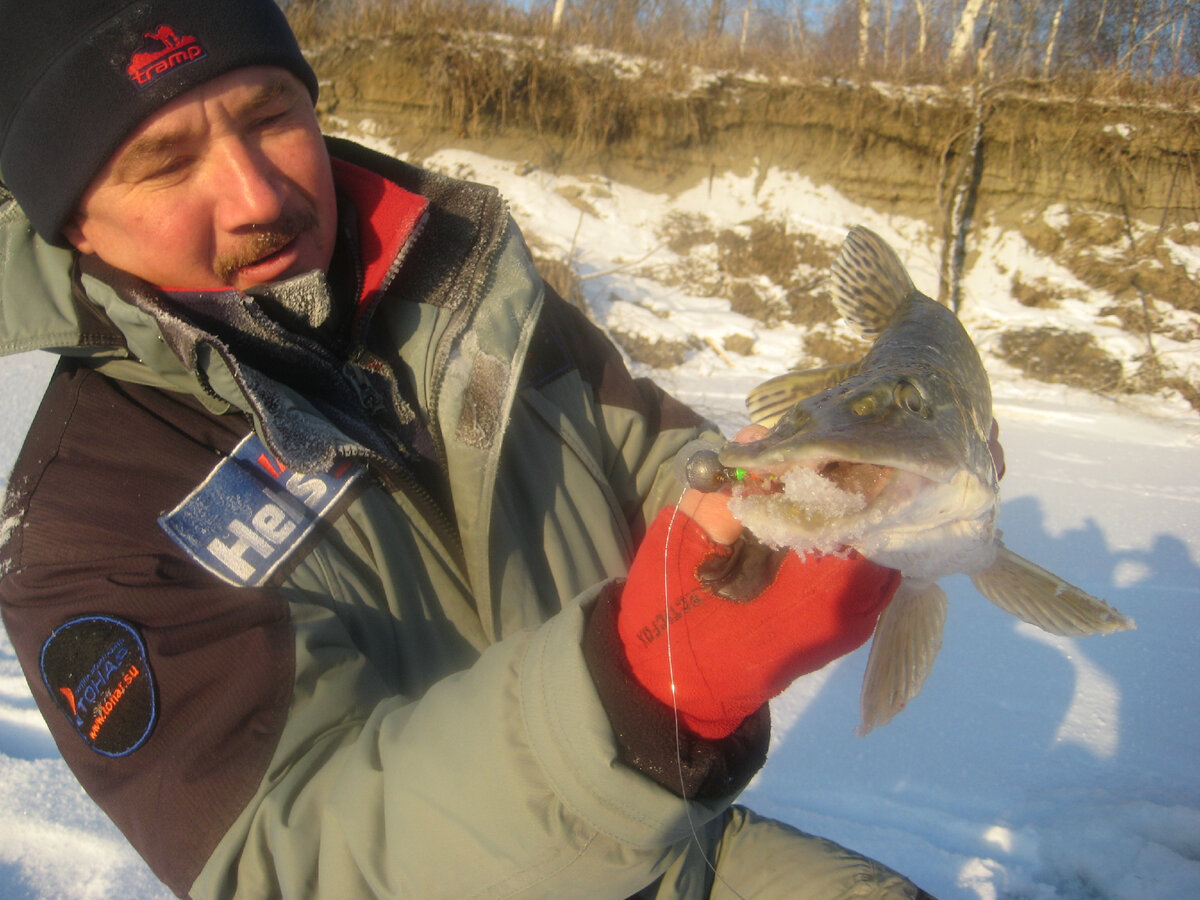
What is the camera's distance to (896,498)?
32.7 inches

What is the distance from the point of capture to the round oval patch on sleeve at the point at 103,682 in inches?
37.9

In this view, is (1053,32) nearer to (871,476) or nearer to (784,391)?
(784,391)

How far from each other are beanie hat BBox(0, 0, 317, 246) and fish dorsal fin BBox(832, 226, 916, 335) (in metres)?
1.35

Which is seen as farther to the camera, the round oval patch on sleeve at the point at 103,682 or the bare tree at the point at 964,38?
the bare tree at the point at 964,38

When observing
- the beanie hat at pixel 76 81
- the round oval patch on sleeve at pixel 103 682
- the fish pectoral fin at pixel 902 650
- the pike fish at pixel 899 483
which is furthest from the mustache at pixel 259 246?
Answer: the fish pectoral fin at pixel 902 650

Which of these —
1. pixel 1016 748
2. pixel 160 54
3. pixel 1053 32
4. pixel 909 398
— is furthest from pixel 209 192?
pixel 1053 32

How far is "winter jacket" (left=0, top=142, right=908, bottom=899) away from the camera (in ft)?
2.91

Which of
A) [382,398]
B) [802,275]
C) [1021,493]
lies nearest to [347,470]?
Result: [382,398]

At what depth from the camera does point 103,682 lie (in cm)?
98

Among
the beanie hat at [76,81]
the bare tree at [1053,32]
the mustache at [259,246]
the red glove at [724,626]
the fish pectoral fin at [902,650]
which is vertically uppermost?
the bare tree at [1053,32]

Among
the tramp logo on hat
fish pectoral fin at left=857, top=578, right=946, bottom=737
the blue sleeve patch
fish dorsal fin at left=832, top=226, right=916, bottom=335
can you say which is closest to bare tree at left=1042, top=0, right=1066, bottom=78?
fish dorsal fin at left=832, top=226, right=916, bottom=335

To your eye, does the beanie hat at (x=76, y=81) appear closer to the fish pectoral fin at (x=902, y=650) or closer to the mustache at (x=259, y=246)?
the mustache at (x=259, y=246)

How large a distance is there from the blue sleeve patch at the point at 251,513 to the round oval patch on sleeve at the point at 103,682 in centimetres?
15

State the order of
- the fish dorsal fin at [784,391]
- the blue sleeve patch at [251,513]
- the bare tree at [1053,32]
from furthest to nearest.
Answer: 1. the bare tree at [1053,32]
2. the fish dorsal fin at [784,391]
3. the blue sleeve patch at [251,513]
